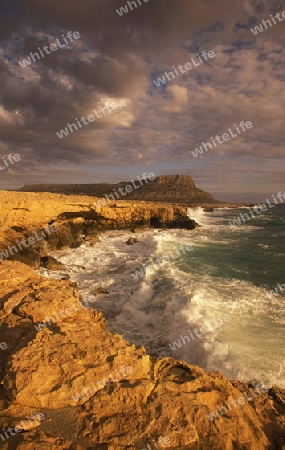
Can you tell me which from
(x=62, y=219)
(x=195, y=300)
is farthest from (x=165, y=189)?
(x=195, y=300)

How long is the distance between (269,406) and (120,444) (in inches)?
106

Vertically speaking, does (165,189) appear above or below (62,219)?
below

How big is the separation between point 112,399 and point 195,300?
7629 millimetres

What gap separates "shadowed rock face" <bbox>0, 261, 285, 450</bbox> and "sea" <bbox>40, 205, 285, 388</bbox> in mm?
3258

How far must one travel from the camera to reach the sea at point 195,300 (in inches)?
312

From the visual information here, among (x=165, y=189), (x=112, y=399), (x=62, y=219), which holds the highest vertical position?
(x=62, y=219)

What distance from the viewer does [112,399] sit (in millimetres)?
3684

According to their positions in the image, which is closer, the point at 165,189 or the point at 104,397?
the point at 104,397

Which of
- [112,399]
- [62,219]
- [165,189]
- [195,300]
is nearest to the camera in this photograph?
[112,399]

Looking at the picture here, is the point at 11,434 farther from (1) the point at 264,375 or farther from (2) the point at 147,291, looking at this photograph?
(2) the point at 147,291

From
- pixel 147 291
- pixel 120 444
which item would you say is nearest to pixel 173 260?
pixel 147 291

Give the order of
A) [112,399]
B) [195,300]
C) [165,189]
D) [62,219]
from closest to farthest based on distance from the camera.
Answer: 1. [112,399]
2. [195,300]
3. [62,219]
4. [165,189]

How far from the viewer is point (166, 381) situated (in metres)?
4.17

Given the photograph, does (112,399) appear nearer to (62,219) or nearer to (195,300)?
(195,300)
